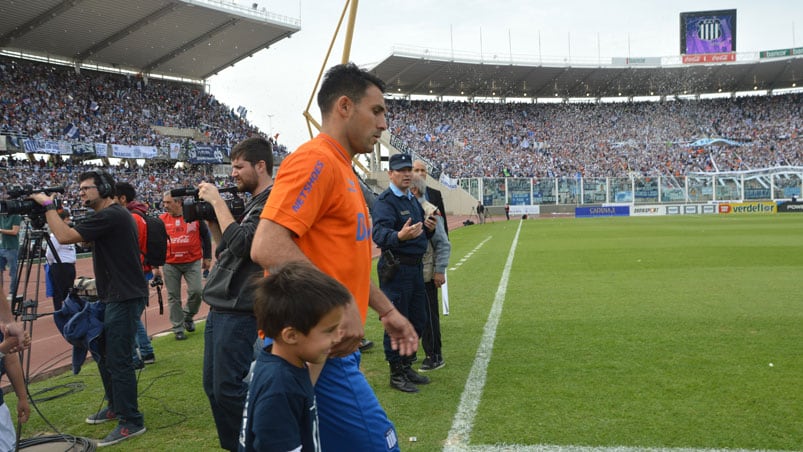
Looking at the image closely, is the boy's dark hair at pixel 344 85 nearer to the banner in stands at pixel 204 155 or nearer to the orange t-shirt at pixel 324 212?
the orange t-shirt at pixel 324 212

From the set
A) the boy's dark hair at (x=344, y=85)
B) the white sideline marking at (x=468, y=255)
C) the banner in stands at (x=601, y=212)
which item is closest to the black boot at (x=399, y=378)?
the boy's dark hair at (x=344, y=85)

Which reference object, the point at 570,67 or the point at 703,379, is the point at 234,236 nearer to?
the point at 703,379

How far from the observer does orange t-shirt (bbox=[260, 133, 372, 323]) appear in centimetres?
225

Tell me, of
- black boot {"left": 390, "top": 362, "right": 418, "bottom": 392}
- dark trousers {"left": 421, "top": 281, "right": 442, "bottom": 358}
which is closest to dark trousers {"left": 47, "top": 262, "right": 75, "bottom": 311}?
dark trousers {"left": 421, "top": 281, "right": 442, "bottom": 358}

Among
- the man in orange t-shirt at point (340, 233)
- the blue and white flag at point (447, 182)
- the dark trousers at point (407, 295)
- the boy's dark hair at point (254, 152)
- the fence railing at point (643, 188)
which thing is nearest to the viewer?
the man in orange t-shirt at point (340, 233)

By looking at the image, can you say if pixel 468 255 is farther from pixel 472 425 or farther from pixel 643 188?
pixel 643 188

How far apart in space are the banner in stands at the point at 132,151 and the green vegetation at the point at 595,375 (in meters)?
30.3

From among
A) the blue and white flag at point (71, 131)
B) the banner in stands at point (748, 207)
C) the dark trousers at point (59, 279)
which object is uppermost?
the blue and white flag at point (71, 131)

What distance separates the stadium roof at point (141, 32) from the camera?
1303 inches

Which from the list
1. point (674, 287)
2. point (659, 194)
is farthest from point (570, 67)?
point (674, 287)

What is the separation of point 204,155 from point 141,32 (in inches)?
335

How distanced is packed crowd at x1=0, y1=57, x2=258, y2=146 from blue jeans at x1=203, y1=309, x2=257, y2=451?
3312cm

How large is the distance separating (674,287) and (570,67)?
49857mm

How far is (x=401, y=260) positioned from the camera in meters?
5.45
